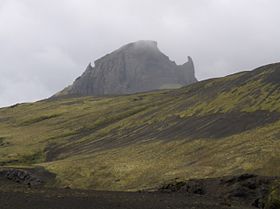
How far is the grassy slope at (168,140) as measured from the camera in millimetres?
84812

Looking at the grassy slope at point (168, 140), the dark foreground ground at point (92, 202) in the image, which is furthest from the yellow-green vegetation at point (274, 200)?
the grassy slope at point (168, 140)

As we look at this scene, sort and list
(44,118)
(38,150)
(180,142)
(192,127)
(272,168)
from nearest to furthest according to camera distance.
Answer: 1. (272,168)
2. (180,142)
3. (192,127)
4. (38,150)
5. (44,118)

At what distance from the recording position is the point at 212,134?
105 metres

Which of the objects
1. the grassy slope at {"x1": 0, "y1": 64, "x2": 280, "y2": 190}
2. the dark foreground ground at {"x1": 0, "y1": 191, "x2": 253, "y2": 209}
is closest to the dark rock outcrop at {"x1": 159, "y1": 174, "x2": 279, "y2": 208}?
the grassy slope at {"x1": 0, "y1": 64, "x2": 280, "y2": 190}

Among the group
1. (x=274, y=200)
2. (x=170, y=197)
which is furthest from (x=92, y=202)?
(x=274, y=200)

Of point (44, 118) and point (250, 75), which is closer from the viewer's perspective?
point (250, 75)

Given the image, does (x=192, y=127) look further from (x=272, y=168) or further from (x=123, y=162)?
(x=272, y=168)

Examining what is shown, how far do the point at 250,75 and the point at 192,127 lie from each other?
47.0 meters

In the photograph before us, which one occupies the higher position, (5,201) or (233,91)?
(233,91)

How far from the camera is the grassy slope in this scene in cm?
8481

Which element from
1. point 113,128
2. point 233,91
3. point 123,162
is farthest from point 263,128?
point 113,128

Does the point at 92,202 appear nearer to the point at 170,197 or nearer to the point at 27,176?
the point at 170,197

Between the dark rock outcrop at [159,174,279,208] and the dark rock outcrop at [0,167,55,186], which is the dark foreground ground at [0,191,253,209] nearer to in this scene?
the dark rock outcrop at [159,174,279,208]

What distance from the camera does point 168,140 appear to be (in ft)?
360
